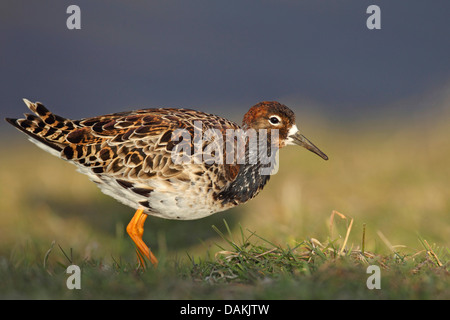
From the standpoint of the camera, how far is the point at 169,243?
10.3 meters

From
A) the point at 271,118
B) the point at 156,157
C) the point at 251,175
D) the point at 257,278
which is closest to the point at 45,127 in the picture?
the point at 156,157

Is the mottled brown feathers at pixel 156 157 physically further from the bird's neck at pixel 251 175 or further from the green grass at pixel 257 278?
the green grass at pixel 257 278

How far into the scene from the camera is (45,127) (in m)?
7.59

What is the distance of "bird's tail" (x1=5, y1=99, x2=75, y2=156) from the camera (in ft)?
24.5

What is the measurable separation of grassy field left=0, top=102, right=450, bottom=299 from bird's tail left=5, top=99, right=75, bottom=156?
153 cm

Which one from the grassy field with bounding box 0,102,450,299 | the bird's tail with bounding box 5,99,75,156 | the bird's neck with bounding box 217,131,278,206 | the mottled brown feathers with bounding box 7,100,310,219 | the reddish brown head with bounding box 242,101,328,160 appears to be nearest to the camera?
the grassy field with bounding box 0,102,450,299

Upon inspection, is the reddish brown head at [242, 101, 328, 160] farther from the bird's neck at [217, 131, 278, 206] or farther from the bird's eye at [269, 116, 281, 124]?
the bird's neck at [217, 131, 278, 206]

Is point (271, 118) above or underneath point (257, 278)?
above

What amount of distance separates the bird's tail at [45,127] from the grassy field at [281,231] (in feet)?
5.02

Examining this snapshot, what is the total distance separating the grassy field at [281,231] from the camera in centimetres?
488

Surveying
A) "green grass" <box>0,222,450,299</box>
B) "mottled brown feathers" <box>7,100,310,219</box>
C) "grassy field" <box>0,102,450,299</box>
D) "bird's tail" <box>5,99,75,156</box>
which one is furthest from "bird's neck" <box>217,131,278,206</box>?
"bird's tail" <box>5,99,75,156</box>

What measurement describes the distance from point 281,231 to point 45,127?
191 inches

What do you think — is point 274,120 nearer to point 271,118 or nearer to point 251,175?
point 271,118

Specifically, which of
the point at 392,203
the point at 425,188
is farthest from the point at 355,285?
the point at 425,188
